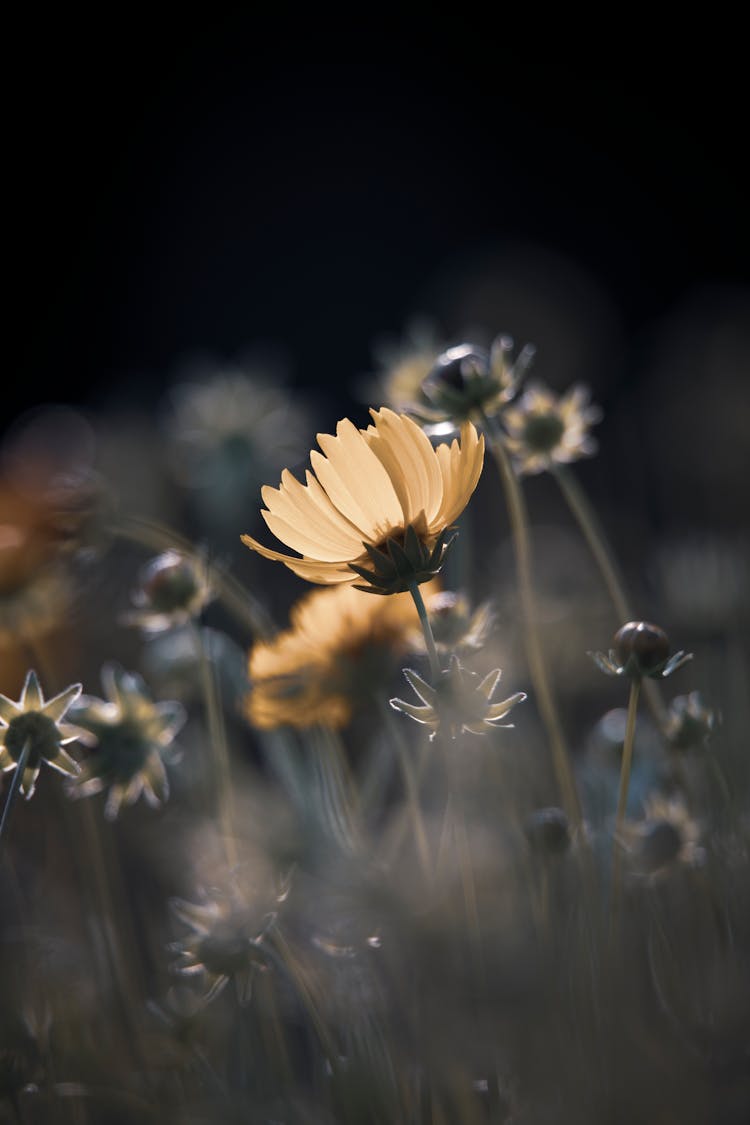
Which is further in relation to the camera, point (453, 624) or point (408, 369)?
point (408, 369)

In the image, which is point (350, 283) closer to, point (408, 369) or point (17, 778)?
point (408, 369)

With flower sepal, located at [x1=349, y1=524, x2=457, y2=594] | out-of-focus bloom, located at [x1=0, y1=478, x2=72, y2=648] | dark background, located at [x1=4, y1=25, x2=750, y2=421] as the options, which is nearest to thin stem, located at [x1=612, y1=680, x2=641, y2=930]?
flower sepal, located at [x1=349, y1=524, x2=457, y2=594]

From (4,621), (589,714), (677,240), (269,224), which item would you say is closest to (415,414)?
(4,621)

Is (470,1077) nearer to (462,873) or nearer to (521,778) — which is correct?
(462,873)

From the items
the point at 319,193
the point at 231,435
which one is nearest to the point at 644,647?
the point at 231,435

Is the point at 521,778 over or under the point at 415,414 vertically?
under

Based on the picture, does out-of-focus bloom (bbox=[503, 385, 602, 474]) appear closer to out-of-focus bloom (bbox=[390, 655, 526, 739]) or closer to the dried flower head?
out-of-focus bloom (bbox=[390, 655, 526, 739])

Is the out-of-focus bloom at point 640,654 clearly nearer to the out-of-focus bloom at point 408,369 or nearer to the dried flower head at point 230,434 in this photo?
the out-of-focus bloom at point 408,369
